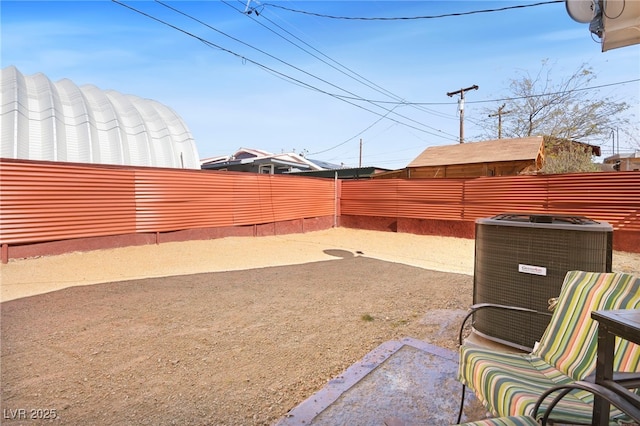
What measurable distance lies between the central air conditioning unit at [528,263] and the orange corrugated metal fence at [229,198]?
709cm

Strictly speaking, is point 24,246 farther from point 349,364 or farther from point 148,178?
point 349,364

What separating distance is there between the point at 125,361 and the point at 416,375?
A: 7.38 ft

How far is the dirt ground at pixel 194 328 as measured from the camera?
6.72ft

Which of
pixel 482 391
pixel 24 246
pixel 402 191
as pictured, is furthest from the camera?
pixel 402 191

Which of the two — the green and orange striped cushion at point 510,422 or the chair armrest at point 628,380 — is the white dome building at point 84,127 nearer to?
the green and orange striped cushion at point 510,422

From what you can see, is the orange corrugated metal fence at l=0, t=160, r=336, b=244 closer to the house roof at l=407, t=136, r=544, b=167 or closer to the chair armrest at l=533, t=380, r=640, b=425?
the chair armrest at l=533, t=380, r=640, b=425

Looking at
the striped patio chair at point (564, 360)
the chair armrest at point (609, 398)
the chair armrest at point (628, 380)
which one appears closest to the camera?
the chair armrest at point (609, 398)

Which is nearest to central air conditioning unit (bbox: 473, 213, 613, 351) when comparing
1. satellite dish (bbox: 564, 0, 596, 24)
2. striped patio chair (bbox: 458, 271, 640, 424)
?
striped patio chair (bbox: 458, 271, 640, 424)

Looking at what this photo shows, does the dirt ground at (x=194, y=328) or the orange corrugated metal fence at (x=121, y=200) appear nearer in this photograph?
the dirt ground at (x=194, y=328)

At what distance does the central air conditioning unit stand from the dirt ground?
24.2 inches

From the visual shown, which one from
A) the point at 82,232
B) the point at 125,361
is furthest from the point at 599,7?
the point at 82,232

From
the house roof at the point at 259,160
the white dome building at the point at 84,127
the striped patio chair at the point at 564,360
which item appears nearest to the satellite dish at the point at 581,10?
the striped patio chair at the point at 564,360

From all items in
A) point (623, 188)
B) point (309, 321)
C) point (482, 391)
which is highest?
point (623, 188)

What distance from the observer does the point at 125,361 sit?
2.55 meters
